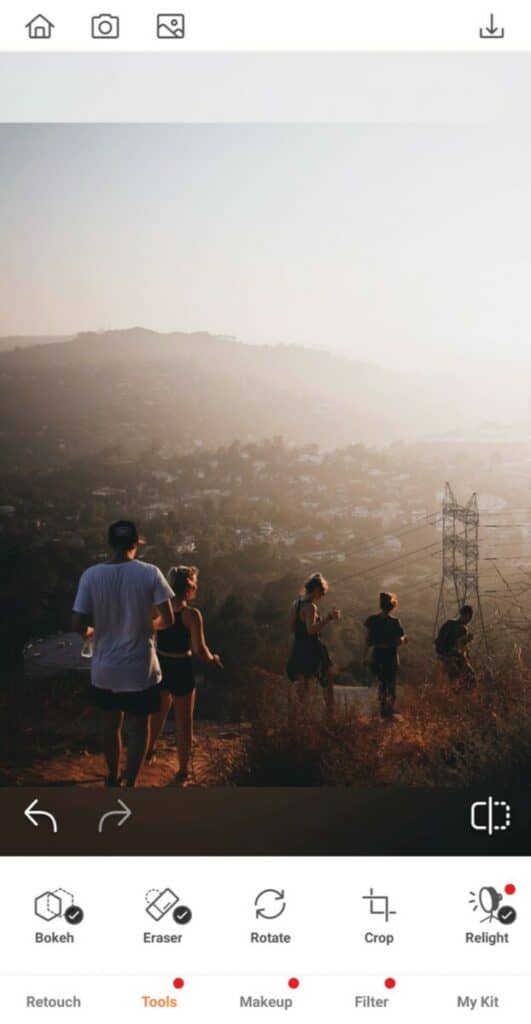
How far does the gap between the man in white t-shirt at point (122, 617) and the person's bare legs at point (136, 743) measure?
4.8 inches

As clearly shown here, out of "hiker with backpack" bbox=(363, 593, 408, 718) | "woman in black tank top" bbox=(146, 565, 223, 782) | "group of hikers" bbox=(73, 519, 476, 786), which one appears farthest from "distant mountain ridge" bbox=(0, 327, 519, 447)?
"group of hikers" bbox=(73, 519, 476, 786)

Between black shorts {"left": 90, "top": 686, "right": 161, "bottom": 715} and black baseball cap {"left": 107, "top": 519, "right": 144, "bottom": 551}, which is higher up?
black baseball cap {"left": 107, "top": 519, "right": 144, "bottom": 551}

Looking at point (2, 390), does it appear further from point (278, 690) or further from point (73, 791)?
point (73, 791)

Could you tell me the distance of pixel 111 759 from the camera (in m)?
5.03

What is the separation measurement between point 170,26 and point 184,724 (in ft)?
12.5

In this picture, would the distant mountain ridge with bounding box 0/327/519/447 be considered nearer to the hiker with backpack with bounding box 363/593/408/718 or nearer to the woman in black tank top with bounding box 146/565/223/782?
the hiker with backpack with bounding box 363/593/408/718

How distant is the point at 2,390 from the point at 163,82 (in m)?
6.67

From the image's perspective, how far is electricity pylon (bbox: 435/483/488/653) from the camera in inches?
388

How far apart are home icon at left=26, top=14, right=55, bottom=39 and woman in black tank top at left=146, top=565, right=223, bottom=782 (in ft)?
9.56

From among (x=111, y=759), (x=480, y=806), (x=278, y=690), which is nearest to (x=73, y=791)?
(x=111, y=759)

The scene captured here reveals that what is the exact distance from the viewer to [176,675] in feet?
18.4
